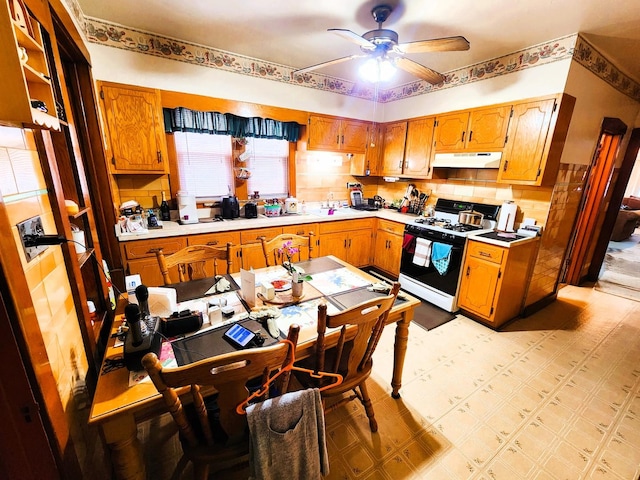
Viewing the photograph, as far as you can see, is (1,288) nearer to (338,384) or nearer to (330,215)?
(338,384)

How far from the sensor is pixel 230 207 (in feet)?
9.86

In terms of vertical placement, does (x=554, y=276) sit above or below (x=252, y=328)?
below

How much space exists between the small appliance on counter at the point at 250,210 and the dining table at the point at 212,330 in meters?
1.31

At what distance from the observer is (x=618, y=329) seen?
8.82 ft

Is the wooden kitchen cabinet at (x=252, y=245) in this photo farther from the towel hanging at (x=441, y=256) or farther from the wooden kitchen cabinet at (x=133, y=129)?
the towel hanging at (x=441, y=256)

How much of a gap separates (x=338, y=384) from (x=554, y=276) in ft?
10.8

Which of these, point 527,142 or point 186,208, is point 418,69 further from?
point 186,208

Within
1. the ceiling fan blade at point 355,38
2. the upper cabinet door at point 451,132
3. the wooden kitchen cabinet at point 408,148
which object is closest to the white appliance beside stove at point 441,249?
the wooden kitchen cabinet at point 408,148

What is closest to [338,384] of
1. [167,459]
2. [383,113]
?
[167,459]

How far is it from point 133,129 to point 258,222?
53.4 inches

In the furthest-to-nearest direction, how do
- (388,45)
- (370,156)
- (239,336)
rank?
(370,156) → (388,45) → (239,336)

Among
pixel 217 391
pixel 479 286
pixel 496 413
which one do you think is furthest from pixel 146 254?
pixel 479 286

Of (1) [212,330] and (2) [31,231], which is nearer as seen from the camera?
(2) [31,231]

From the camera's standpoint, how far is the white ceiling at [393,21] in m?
1.85
